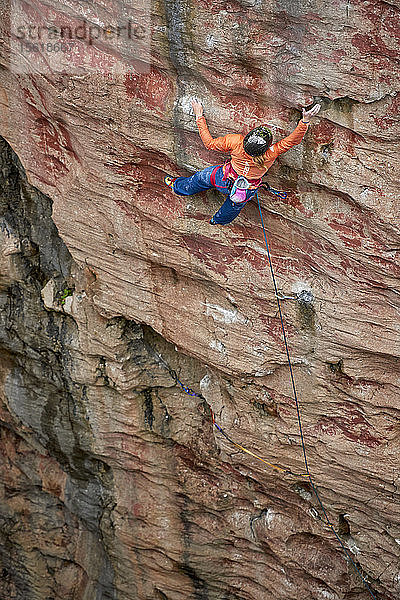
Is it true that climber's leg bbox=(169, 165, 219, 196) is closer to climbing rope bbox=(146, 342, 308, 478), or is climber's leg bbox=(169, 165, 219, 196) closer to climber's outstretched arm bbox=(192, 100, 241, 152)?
climber's outstretched arm bbox=(192, 100, 241, 152)

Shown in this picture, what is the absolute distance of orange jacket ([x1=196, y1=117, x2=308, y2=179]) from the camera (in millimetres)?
4906

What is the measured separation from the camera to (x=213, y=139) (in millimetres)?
5109

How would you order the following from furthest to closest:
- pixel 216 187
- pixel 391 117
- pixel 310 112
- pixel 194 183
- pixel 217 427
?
pixel 217 427 < pixel 194 183 < pixel 216 187 < pixel 391 117 < pixel 310 112

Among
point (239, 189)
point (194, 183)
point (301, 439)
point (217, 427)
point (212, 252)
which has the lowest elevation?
point (217, 427)

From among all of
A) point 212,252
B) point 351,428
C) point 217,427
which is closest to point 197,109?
point 212,252

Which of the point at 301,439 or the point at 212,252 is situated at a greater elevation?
the point at 212,252

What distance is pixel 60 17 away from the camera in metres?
5.51

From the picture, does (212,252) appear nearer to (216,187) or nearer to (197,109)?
(216,187)

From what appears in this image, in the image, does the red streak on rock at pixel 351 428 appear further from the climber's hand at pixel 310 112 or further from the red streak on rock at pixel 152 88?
the red streak on rock at pixel 152 88

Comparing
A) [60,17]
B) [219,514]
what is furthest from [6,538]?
[60,17]

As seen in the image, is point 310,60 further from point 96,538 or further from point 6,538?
point 6,538

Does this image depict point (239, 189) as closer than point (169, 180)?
Yes

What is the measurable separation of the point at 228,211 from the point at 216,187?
Result: 222 mm

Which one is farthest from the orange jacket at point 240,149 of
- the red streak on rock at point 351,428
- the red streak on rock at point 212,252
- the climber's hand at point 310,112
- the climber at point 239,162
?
the red streak on rock at point 351,428
